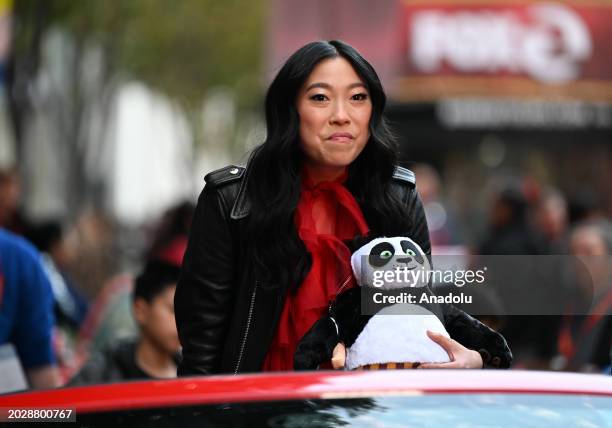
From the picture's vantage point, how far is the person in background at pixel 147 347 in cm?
689

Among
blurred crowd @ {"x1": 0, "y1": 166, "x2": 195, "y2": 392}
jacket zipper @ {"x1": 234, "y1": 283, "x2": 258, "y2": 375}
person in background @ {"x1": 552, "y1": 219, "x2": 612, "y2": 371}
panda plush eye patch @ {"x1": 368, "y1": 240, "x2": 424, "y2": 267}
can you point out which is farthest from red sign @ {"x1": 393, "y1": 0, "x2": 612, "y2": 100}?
panda plush eye patch @ {"x1": 368, "y1": 240, "x2": 424, "y2": 267}

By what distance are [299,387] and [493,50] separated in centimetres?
1950

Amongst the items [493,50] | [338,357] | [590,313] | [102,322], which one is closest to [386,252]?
[338,357]

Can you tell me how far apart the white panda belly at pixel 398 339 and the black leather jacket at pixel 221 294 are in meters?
0.33

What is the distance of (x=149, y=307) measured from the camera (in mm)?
7184

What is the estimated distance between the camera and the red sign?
22062mm

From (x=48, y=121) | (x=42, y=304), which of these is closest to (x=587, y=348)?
(x=42, y=304)

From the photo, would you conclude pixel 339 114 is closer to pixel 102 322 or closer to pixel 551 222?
pixel 102 322

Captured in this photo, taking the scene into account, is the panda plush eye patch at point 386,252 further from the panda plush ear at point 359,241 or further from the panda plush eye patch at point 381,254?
the panda plush ear at point 359,241

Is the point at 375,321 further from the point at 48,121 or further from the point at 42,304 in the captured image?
the point at 48,121

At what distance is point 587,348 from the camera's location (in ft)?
26.8

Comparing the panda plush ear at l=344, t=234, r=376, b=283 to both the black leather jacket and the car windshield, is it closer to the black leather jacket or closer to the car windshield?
the black leather jacket

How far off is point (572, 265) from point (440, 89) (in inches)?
537

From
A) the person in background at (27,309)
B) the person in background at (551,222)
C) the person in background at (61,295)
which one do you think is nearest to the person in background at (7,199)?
the person in background at (61,295)
